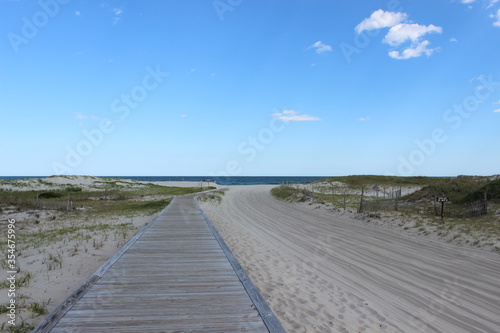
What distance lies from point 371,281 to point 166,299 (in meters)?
4.98

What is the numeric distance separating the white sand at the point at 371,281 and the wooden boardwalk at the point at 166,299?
37.5 inches

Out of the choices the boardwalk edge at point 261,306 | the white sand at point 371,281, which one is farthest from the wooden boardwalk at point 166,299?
the white sand at point 371,281

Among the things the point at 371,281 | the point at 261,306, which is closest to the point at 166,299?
the point at 261,306

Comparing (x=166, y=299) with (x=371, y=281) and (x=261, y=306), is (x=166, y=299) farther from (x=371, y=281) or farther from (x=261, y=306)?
(x=371, y=281)

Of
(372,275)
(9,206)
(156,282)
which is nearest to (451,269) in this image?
(372,275)

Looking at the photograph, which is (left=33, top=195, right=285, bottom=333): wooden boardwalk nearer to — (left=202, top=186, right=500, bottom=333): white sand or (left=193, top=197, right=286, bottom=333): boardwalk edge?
(left=193, top=197, right=286, bottom=333): boardwalk edge

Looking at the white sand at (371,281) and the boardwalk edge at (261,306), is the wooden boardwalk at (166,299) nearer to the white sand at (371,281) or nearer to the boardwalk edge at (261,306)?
the boardwalk edge at (261,306)

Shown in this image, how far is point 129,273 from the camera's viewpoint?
5602mm

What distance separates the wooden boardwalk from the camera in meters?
3.59

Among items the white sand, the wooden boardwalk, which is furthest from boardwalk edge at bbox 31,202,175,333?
the white sand

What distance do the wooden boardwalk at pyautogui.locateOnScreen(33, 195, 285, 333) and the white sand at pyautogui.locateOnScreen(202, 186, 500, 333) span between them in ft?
3.12

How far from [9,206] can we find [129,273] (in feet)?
67.3

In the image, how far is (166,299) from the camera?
4.37 m

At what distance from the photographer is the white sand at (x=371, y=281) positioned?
511 cm
